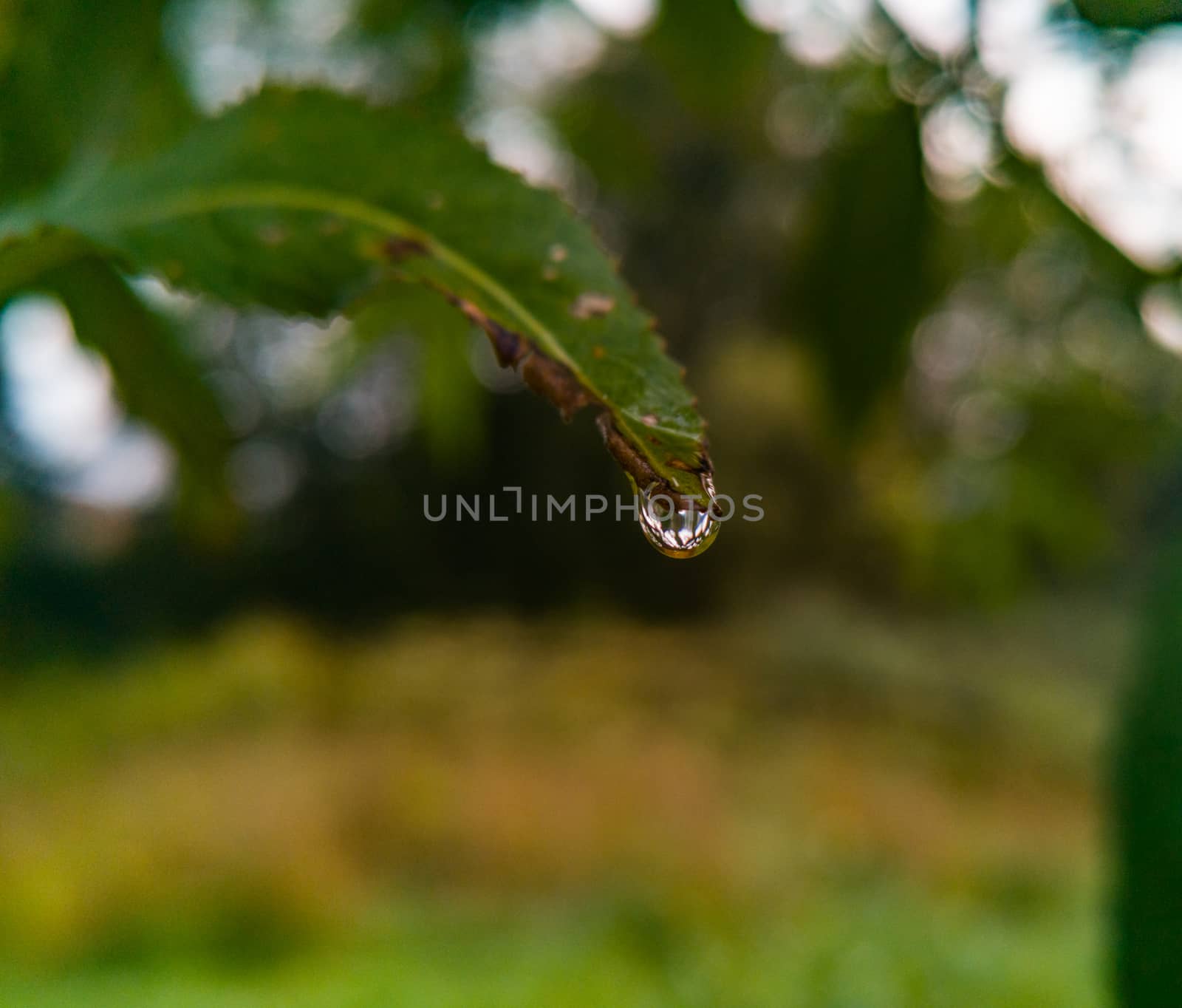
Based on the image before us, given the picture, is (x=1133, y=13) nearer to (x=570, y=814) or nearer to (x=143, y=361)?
(x=143, y=361)

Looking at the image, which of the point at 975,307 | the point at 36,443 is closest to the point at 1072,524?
the point at 975,307

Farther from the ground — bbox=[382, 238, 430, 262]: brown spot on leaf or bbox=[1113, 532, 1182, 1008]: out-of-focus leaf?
bbox=[382, 238, 430, 262]: brown spot on leaf

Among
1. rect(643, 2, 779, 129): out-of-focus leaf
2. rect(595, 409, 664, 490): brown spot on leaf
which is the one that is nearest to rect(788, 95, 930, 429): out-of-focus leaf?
rect(643, 2, 779, 129): out-of-focus leaf

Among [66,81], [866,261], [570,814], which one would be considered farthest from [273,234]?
[570,814]

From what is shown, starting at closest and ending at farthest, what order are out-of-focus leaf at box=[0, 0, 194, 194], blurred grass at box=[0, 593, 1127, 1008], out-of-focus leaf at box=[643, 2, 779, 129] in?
out-of-focus leaf at box=[0, 0, 194, 194], out-of-focus leaf at box=[643, 2, 779, 129], blurred grass at box=[0, 593, 1127, 1008]

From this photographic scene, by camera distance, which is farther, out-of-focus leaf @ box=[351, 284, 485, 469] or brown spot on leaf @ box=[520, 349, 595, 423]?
out-of-focus leaf @ box=[351, 284, 485, 469]

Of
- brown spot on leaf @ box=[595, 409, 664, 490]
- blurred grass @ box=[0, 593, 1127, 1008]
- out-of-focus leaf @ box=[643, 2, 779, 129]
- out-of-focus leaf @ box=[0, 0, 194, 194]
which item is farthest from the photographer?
blurred grass @ box=[0, 593, 1127, 1008]

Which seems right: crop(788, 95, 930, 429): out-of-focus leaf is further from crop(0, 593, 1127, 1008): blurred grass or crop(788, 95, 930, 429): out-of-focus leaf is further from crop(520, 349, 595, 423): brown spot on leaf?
crop(0, 593, 1127, 1008): blurred grass
